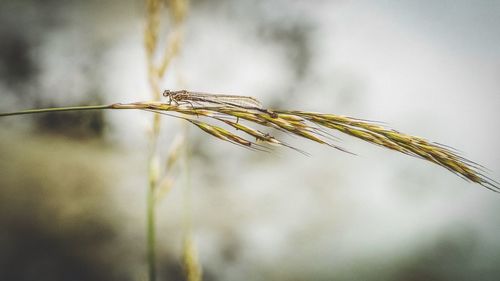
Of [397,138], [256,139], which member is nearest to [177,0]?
[256,139]

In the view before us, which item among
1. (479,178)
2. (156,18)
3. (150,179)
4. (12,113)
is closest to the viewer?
(12,113)

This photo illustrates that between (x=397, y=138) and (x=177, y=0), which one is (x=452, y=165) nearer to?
(x=397, y=138)

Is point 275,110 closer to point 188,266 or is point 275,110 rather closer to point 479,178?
point 479,178

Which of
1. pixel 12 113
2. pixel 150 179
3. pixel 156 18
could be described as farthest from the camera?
pixel 156 18

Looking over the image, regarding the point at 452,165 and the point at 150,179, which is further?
the point at 150,179

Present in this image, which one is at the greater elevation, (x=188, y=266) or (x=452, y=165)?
(x=452, y=165)

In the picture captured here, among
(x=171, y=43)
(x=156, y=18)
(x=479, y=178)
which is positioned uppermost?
(x=156, y=18)

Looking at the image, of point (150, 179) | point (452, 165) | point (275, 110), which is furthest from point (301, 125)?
point (150, 179)

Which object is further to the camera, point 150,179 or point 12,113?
point 150,179

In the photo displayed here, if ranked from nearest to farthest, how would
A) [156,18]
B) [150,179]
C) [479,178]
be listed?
1. [479,178]
2. [150,179]
3. [156,18]
